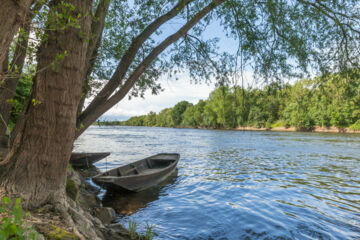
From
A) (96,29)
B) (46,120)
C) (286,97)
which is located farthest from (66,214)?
(286,97)

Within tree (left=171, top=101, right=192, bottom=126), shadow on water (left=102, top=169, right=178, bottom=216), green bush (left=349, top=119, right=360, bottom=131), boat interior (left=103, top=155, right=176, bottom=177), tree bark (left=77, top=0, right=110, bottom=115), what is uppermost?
tree (left=171, top=101, right=192, bottom=126)

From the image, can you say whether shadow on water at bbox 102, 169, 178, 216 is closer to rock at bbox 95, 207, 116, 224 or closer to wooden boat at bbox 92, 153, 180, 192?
wooden boat at bbox 92, 153, 180, 192

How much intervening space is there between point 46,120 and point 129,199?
6002mm

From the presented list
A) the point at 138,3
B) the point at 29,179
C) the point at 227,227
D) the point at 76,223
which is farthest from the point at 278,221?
the point at 138,3

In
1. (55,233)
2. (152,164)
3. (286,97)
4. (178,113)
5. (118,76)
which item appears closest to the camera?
(55,233)

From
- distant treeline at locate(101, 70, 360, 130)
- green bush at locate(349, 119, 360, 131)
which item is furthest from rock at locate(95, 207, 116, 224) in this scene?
green bush at locate(349, 119, 360, 131)

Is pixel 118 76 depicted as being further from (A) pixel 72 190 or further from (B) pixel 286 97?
(B) pixel 286 97

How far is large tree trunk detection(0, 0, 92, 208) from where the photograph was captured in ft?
9.33

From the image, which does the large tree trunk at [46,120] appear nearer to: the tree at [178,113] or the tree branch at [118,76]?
the tree branch at [118,76]

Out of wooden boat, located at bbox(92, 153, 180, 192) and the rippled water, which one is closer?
the rippled water

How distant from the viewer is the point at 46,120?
286 cm

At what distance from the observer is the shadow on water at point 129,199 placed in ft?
24.1

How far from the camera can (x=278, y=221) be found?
251 inches

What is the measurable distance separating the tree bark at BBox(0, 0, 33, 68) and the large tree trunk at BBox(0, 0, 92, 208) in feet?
2.48
